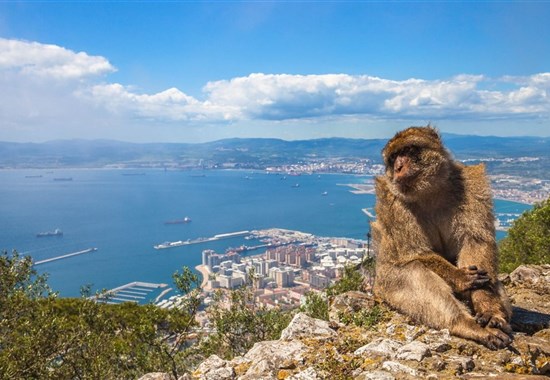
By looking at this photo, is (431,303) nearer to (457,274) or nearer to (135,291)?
(457,274)

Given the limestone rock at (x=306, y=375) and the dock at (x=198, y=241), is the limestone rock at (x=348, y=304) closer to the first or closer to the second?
the limestone rock at (x=306, y=375)

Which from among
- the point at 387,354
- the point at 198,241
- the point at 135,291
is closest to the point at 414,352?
the point at 387,354

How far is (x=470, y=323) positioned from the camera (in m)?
3.16

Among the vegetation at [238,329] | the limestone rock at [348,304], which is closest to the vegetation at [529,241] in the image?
the vegetation at [238,329]

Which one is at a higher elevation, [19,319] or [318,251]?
[19,319]

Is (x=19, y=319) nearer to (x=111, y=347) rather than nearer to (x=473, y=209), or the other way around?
(x=111, y=347)

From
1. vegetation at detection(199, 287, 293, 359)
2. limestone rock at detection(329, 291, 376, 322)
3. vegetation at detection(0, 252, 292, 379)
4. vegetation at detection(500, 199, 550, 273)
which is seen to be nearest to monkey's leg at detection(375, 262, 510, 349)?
limestone rock at detection(329, 291, 376, 322)

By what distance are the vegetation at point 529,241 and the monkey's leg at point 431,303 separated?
8350 millimetres

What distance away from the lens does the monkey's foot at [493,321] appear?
3.09m

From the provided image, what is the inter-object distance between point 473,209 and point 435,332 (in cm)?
107

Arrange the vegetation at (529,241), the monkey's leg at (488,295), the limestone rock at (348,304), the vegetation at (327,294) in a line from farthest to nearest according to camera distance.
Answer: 1. the vegetation at (529,241)
2. the vegetation at (327,294)
3. the limestone rock at (348,304)
4. the monkey's leg at (488,295)

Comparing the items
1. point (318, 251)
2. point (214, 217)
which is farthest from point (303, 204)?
point (318, 251)

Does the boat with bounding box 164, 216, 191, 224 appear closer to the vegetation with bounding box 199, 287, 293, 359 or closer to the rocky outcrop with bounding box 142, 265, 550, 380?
the vegetation with bounding box 199, 287, 293, 359

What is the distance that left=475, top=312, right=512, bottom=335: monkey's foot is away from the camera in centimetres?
309
